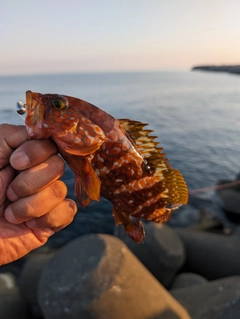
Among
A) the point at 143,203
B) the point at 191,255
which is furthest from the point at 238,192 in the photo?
the point at 143,203

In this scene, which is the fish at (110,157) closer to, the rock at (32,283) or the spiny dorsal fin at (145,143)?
the spiny dorsal fin at (145,143)

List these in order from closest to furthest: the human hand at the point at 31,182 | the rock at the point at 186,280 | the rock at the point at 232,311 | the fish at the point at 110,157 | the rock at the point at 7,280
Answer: the fish at the point at 110,157, the human hand at the point at 31,182, the rock at the point at 232,311, the rock at the point at 186,280, the rock at the point at 7,280

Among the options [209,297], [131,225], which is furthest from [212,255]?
[131,225]

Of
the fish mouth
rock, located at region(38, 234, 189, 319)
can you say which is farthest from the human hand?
rock, located at region(38, 234, 189, 319)

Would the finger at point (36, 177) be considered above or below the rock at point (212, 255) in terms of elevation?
above

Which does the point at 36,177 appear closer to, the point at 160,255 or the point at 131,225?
the point at 131,225

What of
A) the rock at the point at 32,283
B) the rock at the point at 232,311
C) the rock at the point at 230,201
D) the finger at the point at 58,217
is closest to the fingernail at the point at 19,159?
the finger at the point at 58,217

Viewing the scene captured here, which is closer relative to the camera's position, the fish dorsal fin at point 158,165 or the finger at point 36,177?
the finger at point 36,177
